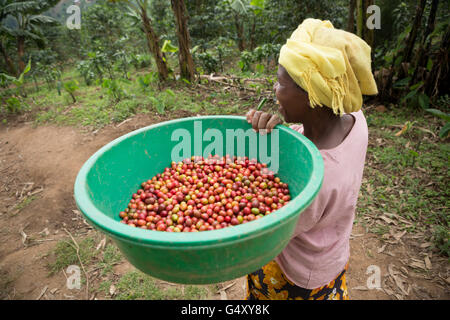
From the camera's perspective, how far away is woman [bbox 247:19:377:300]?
111cm

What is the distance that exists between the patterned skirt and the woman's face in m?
0.89

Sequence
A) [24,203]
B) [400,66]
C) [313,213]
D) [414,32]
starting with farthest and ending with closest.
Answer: [400,66]
[414,32]
[24,203]
[313,213]

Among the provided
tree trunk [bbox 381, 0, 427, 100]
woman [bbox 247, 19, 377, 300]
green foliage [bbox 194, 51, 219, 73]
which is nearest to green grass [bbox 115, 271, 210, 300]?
woman [bbox 247, 19, 377, 300]

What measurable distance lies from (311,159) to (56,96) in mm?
8494

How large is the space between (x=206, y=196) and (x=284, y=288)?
2.39ft

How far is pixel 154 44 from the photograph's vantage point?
6164 mm

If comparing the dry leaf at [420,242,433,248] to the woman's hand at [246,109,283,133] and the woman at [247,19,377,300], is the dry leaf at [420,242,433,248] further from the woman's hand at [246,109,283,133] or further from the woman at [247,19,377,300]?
the woman's hand at [246,109,283,133]

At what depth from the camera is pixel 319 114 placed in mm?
1307

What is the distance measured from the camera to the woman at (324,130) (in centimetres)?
111

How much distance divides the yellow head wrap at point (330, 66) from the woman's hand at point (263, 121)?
1.23 ft

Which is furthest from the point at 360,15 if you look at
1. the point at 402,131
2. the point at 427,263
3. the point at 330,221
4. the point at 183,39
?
the point at 330,221

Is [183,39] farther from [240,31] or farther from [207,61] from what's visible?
[240,31]

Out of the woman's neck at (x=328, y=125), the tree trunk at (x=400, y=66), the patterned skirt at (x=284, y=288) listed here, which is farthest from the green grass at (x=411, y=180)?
the woman's neck at (x=328, y=125)
